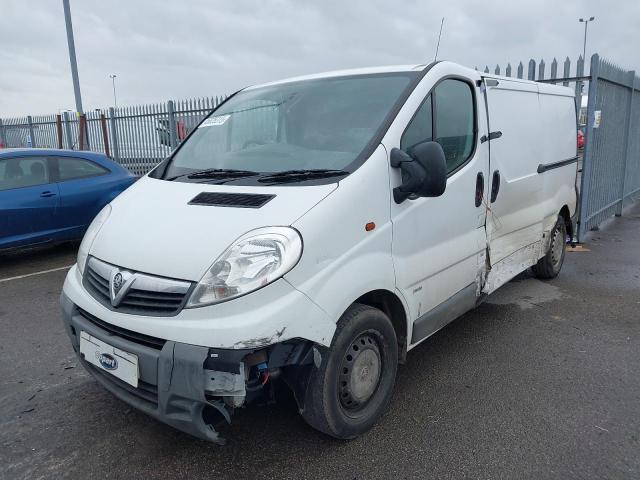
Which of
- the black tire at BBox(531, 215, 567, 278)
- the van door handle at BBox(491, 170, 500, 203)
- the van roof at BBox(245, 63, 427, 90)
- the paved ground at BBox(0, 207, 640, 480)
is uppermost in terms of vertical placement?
the van roof at BBox(245, 63, 427, 90)

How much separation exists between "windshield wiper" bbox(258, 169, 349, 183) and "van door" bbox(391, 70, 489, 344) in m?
0.35

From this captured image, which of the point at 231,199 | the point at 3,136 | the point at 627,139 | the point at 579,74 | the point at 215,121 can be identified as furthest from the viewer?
the point at 3,136

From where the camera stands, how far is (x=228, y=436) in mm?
2746

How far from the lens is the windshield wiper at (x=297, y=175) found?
8.52 ft

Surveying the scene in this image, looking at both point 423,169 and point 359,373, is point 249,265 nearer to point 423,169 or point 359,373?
point 359,373

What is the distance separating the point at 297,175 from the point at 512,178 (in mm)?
2092

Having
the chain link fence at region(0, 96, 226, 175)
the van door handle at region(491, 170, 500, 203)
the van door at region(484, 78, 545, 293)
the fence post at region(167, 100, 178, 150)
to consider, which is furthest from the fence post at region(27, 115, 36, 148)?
the van door handle at region(491, 170, 500, 203)

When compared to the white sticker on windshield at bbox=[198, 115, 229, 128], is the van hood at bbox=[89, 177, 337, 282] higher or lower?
lower

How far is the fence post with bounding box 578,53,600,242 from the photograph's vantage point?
22.2 ft

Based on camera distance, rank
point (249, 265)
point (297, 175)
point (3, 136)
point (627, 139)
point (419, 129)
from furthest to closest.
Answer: point (3, 136), point (627, 139), point (419, 129), point (297, 175), point (249, 265)

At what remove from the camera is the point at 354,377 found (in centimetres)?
259

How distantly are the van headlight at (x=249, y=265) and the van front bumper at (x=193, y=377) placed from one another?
0.23m

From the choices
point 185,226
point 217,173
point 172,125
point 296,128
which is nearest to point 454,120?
point 296,128

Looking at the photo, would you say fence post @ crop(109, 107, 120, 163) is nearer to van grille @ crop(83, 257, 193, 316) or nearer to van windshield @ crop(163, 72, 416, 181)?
van windshield @ crop(163, 72, 416, 181)
